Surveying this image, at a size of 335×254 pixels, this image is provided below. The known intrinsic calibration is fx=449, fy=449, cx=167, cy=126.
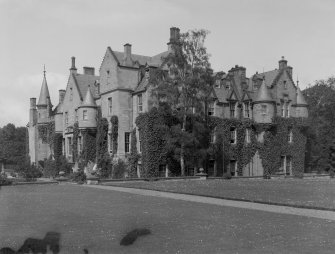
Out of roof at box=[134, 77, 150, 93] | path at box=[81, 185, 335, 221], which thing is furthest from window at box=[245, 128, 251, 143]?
path at box=[81, 185, 335, 221]

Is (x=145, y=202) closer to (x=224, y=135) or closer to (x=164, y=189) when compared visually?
(x=164, y=189)

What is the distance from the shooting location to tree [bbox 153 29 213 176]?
4081 cm

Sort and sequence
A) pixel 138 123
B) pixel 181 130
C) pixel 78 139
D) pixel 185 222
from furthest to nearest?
pixel 78 139 < pixel 138 123 < pixel 181 130 < pixel 185 222

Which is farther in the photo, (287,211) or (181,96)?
(181,96)

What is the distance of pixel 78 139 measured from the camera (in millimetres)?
50344

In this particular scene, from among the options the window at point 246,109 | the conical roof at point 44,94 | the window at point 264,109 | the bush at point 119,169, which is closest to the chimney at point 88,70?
the conical roof at point 44,94

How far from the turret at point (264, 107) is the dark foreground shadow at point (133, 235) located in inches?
1516

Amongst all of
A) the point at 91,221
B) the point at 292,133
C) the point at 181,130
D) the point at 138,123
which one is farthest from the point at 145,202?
the point at 292,133

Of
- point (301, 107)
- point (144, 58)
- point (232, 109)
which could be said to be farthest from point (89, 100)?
point (301, 107)

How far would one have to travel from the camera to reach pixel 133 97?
4497 centimetres

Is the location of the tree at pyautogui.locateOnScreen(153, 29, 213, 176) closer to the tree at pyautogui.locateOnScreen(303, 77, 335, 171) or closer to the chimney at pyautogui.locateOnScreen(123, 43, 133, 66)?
the chimney at pyautogui.locateOnScreen(123, 43, 133, 66)

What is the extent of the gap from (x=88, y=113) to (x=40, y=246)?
37519mm

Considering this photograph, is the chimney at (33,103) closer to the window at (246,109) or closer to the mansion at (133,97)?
the mansion at (133,97)

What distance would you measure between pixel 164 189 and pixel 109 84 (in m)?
21.3
